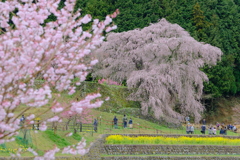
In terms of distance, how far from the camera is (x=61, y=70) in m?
10.0

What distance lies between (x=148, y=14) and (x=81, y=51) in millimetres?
43428

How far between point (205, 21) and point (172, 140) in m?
29.1

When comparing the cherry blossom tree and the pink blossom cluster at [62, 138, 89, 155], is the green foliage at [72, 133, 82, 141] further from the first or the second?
the cherry blossom tree

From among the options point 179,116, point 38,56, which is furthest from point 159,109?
point 38,56

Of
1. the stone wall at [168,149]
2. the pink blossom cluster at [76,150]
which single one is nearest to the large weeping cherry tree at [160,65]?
the stone wall at [168,149]

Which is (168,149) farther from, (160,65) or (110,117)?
(160,65)

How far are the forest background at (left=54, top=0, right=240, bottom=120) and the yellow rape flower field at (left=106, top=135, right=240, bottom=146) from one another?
18466 mm

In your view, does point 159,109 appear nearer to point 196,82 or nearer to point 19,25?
point 196,82

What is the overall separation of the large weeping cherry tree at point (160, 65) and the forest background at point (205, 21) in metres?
10.9

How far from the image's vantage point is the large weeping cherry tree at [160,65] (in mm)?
35875

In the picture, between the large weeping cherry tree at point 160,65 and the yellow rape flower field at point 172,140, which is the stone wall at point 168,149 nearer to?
the yellow rape flower field at point 172,140

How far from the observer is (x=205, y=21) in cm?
5384

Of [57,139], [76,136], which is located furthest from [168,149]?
[57,139]

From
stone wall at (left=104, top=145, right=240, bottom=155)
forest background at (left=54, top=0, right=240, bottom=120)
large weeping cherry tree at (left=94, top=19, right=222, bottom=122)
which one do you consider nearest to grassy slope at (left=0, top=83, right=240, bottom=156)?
large weeping cherry tree at (left=94, top=19, right=222, bottom=122)
